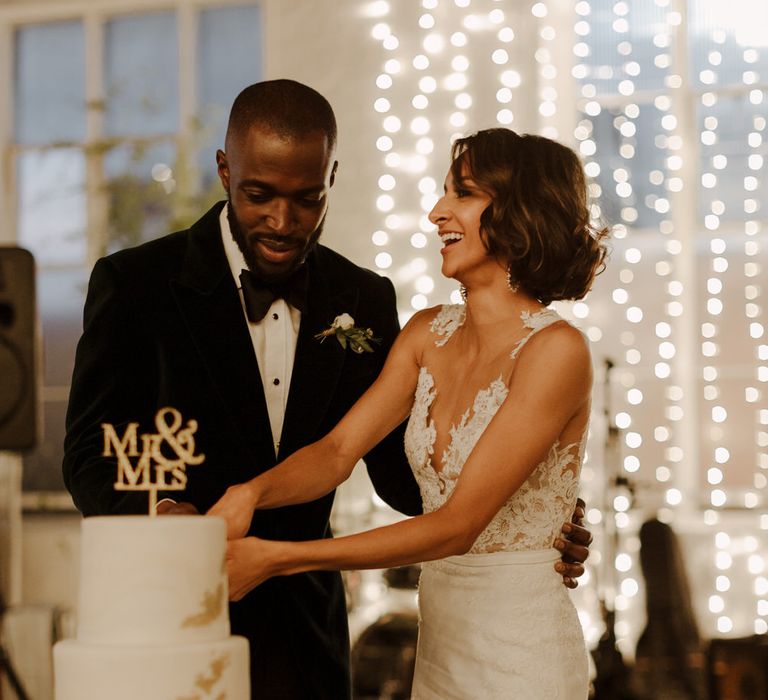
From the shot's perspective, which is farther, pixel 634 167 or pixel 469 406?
pixel 634 167

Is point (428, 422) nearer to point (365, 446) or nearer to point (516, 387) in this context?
point (365, 446)

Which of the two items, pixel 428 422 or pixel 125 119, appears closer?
pixel 428 422

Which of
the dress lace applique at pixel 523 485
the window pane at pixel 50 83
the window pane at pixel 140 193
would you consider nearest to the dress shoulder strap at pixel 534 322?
the dress lace applique at pixel 523 485

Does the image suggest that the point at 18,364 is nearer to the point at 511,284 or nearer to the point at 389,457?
the point at 389,457

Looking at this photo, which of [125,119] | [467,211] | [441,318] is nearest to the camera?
[467,211]

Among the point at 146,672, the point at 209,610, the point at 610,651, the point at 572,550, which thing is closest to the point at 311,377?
the point at 572,550

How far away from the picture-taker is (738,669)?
4.39 m

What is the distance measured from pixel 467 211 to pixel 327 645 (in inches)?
34.1

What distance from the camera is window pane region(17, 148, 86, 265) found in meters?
6.23

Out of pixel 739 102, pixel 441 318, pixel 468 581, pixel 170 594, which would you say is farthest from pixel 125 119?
pixel 170 594

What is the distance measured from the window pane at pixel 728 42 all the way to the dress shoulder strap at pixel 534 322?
379 cm

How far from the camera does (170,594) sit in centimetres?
148

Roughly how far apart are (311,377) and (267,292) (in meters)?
0.18

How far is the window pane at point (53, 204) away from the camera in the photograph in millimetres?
6234
